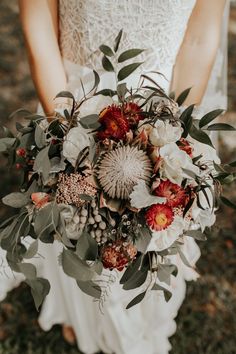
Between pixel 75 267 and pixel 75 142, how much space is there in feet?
1.03

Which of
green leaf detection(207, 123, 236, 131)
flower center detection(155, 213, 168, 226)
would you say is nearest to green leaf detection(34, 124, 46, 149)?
flower center detection(155, 213, 168, 226)

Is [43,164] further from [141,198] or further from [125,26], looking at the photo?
[125,26]

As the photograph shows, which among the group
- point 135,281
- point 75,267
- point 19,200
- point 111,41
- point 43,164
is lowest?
point 135,281

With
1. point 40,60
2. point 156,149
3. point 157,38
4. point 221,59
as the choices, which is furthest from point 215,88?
point 156,149

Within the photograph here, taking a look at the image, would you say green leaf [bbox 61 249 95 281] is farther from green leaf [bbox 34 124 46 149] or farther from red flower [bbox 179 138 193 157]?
red flower [bbox 179 138 193 157]

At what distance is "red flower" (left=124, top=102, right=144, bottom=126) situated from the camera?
1.24 meters

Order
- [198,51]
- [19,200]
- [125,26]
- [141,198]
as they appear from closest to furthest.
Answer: [141,198] → [19,200] → [125,26] → [198,51]

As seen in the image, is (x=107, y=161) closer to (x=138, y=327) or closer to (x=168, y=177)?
(x=168, y=177)

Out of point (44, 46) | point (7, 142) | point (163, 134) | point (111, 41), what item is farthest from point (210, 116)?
point (44, 46)

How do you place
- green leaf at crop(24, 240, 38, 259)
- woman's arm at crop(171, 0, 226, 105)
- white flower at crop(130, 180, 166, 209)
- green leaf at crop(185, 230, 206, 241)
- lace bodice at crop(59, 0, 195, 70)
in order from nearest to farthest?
white flower at crop(130, 180, 166, 209)
green leaf at crop(24, 240, 38, 259)
green leaf at crop(185, 230, 206, 241)
lace bodice at crop(59, 0, 195, 70)
woman's arm at crop(171, 0, 226, 105)

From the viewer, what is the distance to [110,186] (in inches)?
46.8

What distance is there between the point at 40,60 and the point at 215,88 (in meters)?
1.00

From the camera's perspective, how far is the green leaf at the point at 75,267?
119cm

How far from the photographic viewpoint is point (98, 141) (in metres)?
1.24
